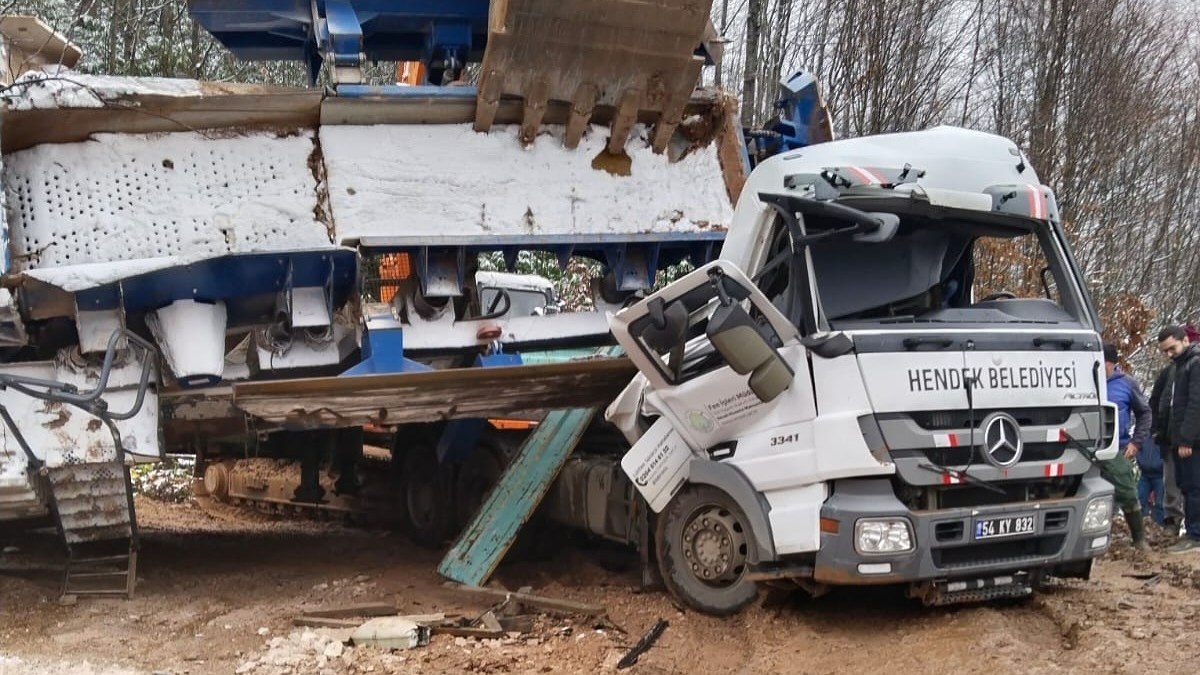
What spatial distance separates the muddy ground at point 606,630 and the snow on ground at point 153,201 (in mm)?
1845

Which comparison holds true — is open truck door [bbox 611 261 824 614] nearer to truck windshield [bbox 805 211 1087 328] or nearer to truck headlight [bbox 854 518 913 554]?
truck headlight [bbox 854 518 913 554]

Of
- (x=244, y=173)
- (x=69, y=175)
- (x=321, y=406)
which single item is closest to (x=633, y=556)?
(x=321, y=406)

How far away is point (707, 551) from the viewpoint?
592 centimetres

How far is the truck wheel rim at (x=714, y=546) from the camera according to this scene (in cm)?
576

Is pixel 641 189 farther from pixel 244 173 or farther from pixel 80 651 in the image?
pixel 80 651

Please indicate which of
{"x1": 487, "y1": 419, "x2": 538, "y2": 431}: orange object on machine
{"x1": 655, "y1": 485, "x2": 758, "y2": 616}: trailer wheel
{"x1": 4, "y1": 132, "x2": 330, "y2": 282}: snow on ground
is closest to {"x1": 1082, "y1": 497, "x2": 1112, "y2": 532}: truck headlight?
{"x1": 655, "y1": 485, "x2": 758, "y2": 616}: trailer wheel

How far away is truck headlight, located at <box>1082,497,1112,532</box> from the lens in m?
5.60

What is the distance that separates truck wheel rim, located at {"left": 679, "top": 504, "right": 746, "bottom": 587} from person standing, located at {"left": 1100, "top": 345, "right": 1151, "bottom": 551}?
2.98 meters

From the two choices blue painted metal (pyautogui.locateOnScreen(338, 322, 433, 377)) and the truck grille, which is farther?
blue painted metal (pyautogui.locateOnScreen(338, 322, 433, 377))

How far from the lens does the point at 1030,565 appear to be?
5492 mm

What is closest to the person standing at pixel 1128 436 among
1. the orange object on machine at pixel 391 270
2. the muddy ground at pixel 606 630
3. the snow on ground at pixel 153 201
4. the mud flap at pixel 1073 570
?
the muddy ground at pixel 606 630

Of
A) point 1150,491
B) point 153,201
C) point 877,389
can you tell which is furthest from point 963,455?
point 1150,491

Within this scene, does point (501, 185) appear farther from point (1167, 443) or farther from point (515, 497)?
point (1167, 443)

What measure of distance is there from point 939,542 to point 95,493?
14.3 feet
